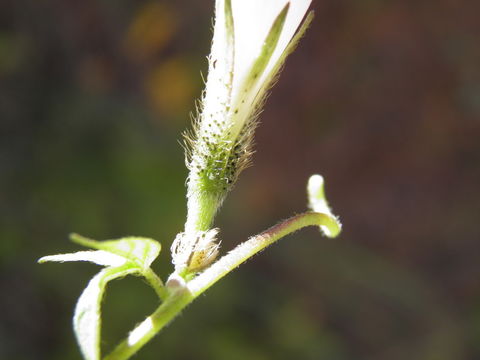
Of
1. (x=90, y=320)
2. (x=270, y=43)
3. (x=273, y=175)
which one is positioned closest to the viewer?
(x=90, y=320)

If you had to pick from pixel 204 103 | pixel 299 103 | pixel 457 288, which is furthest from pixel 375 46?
pixel 204 103

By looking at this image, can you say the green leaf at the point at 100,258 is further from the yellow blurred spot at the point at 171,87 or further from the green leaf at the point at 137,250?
the yellow blurred spot at the point at 171,87

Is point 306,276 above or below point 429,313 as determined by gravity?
above

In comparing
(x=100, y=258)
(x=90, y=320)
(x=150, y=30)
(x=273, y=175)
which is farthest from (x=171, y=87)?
(x=90, y=320)

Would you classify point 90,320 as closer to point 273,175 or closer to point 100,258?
point 100,258

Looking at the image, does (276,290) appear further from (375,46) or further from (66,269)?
(375,46)
